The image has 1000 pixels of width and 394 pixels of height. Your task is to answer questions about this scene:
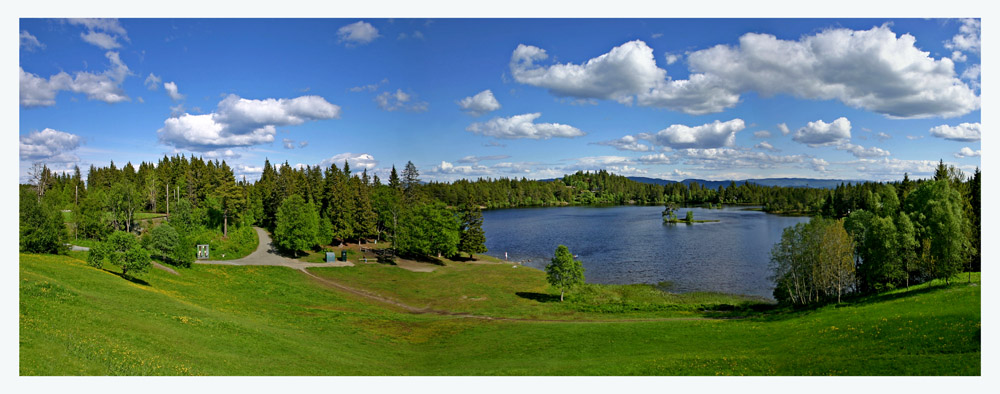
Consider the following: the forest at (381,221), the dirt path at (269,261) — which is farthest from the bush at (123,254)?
the dirt path at (269,261)

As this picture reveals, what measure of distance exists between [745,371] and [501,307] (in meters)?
22.4

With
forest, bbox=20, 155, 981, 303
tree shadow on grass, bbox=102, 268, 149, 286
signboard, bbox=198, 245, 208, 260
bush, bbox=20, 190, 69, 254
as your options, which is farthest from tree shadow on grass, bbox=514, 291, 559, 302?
bush, bbox=20, 190, 69, 254

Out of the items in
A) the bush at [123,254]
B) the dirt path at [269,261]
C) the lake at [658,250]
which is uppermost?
the bush at [123,254]

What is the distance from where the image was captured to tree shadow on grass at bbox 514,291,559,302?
43.2 meters

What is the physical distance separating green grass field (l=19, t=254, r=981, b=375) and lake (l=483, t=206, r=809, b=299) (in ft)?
49.6

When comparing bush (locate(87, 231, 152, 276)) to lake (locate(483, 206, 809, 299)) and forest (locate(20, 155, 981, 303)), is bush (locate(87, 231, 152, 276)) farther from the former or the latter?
lake (locate(483, 206, 809, 299))

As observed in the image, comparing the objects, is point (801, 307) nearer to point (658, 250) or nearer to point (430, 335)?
point (430, 335)

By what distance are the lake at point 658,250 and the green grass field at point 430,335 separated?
49.6 feet

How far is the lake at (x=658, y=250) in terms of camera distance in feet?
179

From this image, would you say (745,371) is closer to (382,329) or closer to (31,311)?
(382,329)

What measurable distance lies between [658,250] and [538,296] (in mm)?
37539

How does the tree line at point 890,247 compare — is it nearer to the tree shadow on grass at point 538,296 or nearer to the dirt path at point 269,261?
the tree shadow on grass at point 538,296

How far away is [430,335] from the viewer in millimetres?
29688

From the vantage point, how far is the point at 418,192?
89438 millimetres
